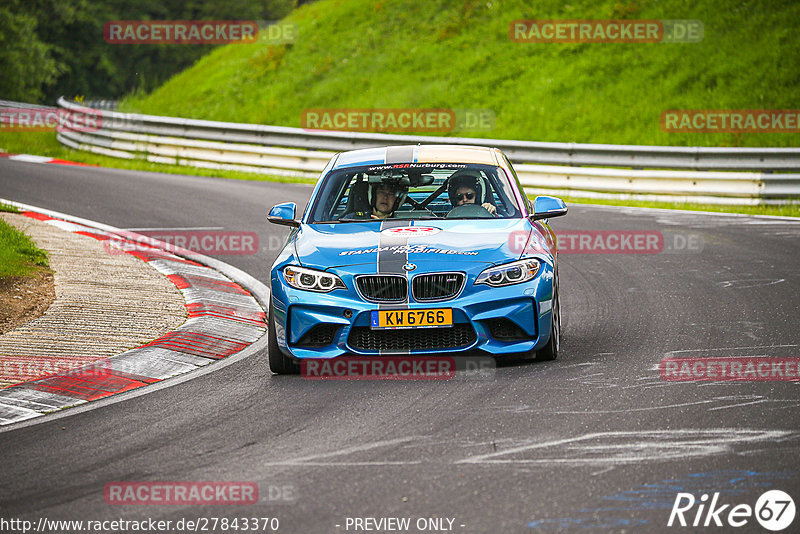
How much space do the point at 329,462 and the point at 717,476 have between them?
1924mm

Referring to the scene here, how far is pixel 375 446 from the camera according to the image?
231 inches

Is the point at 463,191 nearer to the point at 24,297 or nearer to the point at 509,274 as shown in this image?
the point at 509,274

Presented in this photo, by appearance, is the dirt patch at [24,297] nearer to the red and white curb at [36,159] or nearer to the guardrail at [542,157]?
the guardrail at [542,157]

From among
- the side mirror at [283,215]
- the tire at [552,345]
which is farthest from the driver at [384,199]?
the tire at [552,345]

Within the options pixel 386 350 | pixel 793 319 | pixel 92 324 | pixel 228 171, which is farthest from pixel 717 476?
pixel 228 171

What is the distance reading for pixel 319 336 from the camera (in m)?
7.61

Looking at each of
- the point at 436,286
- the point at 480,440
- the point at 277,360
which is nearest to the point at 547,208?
the point at 436,286

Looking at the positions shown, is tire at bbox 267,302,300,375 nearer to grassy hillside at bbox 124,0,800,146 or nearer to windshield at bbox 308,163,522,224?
windshield at bbox 308,163,522,224

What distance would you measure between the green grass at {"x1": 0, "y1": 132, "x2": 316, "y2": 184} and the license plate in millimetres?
14521

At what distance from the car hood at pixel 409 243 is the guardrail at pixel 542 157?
8.90 m

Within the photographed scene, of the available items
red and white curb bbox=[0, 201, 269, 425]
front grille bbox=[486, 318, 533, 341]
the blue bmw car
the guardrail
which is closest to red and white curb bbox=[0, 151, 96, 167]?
the guardrail

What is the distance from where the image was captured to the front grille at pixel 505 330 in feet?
24.6

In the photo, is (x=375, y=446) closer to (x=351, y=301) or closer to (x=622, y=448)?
(x=622, y=448)

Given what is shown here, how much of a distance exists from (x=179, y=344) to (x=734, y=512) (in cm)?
516
